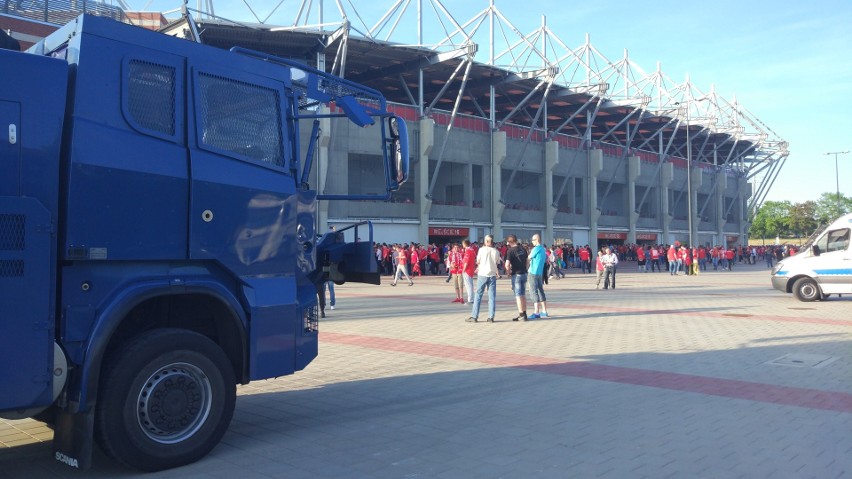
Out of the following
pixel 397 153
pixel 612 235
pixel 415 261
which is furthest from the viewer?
pixel 612 235

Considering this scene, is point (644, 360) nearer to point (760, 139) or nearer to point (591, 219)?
point (591, 219)

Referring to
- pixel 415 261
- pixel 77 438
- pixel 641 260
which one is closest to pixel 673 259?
pixel 641 260

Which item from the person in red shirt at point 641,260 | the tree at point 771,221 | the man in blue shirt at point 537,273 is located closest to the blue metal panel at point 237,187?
the man in blue shirt at point 537,273

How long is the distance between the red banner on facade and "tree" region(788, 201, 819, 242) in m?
73.2

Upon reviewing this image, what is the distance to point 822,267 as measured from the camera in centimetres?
1739

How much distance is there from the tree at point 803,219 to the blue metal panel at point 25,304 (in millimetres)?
106315

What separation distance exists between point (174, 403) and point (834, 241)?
17581 mm

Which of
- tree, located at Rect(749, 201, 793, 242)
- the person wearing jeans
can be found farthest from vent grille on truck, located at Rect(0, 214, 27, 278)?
tree, located at Rect(749, 201, 793, 242)

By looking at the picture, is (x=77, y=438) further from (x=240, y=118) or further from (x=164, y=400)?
(x=240, y=118)

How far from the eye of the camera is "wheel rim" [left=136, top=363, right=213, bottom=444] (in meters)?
4.55

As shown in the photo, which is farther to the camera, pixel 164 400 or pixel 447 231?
pixel 447 231

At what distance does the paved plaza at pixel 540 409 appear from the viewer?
476 cm

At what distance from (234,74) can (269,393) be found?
3559 millimetres

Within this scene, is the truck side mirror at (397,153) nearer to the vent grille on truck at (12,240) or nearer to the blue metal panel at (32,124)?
the blue metal panel at (32,124)
